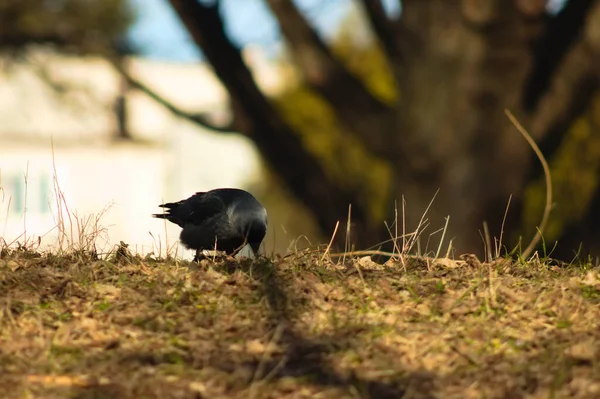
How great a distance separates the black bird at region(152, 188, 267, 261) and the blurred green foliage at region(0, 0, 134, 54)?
821 centimetres

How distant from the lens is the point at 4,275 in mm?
4438

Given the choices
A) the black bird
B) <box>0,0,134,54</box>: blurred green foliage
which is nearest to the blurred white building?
<box>0,0,134,54</box>: blurred green foliage

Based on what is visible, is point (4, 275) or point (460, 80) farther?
point (460, 80)

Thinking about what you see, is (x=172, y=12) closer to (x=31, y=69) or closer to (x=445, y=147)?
(x=445, y=147)

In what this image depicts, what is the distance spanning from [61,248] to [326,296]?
1608mm

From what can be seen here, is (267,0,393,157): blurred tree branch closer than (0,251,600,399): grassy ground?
No

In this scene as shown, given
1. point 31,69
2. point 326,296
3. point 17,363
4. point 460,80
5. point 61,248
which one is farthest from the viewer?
point 31,69

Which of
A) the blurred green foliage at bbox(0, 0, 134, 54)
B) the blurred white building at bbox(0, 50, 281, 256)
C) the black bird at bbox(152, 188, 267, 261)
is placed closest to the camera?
the black bird at bbox(152, 188, 267, 261)

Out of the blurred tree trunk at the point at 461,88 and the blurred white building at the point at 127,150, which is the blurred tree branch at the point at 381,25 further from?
the blurred white building at the point at 127,150

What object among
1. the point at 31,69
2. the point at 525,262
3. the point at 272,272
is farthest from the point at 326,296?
the point at 31,69

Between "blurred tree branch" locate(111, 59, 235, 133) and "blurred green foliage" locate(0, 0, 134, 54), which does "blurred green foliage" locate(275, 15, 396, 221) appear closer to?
"blurred green foliage" locate(0, 0, 134, 54)

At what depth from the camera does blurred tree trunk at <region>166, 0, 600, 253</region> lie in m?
8.98

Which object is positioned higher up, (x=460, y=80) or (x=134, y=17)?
(x=134, y=17)

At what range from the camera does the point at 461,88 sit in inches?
361
